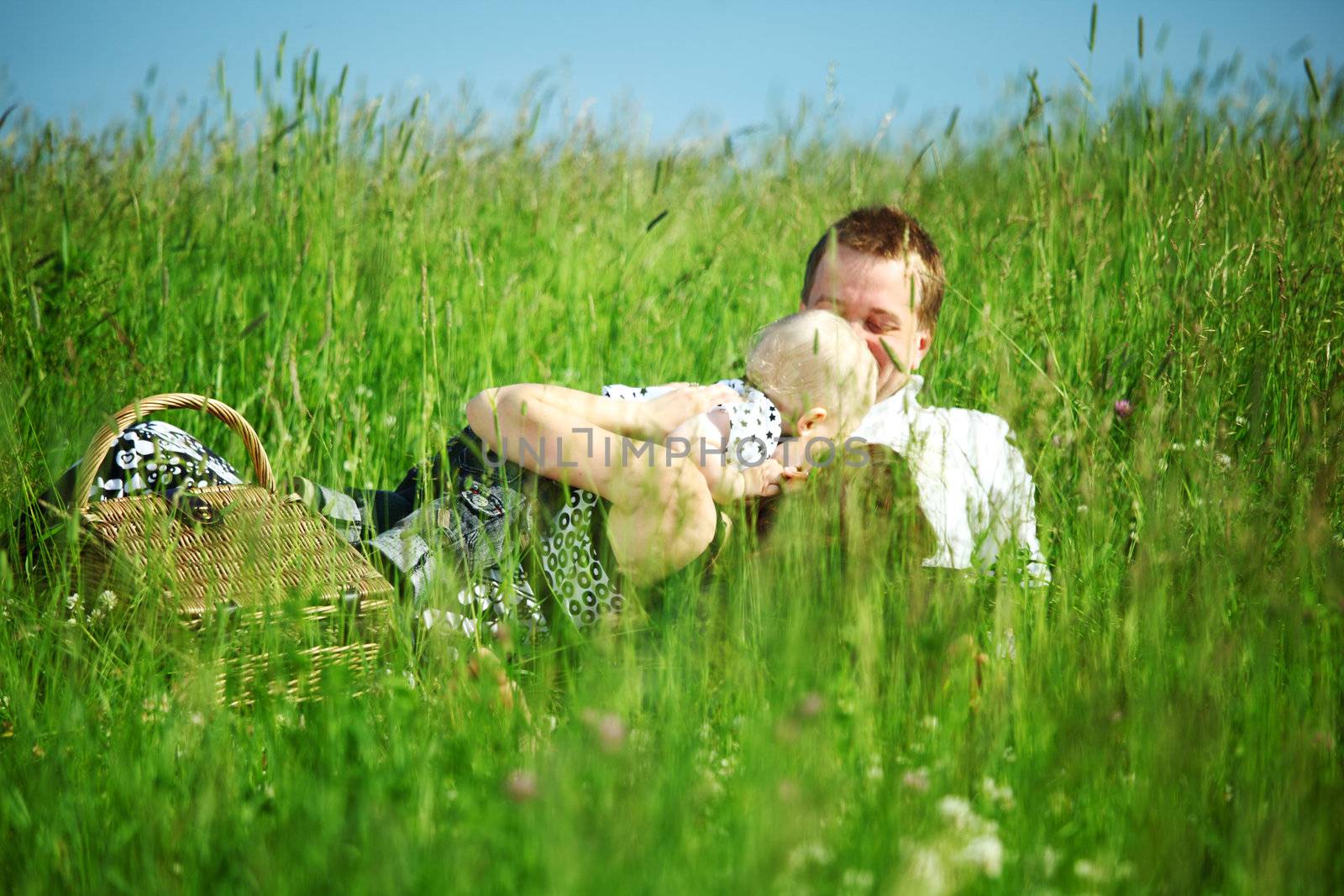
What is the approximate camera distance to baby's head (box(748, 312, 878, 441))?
207 cm

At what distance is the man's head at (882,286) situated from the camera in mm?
2461

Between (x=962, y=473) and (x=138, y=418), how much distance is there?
151 cm

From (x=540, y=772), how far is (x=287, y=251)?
2336 millimetres

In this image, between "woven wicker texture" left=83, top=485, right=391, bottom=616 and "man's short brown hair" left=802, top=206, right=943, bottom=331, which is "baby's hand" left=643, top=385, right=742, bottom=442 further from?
"woven wicker texture" left=83, top=485, right=391, bottom=616

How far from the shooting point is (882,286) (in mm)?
2461

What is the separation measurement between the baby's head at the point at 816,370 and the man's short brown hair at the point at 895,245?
Answer: 14.2 inches

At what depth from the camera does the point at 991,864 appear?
3.64 feet

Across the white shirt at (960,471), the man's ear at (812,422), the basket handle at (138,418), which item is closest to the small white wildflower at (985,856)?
the white shirt at (960,471)

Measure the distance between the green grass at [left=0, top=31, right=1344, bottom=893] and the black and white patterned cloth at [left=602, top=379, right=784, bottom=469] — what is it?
257 mm

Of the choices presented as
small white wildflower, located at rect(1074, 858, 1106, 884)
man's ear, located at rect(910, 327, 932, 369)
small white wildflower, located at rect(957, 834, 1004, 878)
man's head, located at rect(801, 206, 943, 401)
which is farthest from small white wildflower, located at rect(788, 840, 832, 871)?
man's ear, located at rect(910, 327, 932, 369)

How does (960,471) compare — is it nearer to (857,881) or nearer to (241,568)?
(857,881)

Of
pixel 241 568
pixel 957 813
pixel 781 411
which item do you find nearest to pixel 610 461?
pixel 781 411

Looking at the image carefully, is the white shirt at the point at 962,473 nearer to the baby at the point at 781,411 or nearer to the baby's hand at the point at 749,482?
the baby at the point at 781,411

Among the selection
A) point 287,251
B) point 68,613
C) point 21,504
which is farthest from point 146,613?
point 287,251
